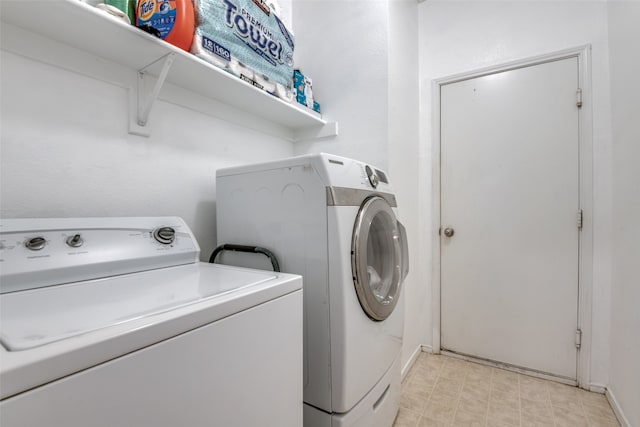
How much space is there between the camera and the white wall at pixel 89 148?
916mm

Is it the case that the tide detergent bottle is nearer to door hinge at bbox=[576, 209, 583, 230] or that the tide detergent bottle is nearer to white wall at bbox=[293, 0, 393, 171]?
white wall at bbox=[293, 0, 393, 171]

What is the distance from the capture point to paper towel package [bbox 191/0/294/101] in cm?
119

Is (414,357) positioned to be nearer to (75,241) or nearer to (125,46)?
(75,241)

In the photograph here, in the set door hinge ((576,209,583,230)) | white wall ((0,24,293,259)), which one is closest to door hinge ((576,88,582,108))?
door hinge ((576,209,583,230))

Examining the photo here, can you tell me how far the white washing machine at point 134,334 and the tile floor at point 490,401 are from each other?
1140 millimetres

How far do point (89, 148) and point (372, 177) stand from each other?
1135 mm

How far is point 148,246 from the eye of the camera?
1.00 meters

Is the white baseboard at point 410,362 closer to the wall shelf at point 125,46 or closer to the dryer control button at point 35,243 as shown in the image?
the wall shelf at point 125,46

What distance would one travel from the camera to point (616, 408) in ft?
5.08

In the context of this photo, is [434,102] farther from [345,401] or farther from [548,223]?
[345,401]

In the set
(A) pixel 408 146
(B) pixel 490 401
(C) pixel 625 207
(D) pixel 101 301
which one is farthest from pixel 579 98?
(D) pixel 101 301

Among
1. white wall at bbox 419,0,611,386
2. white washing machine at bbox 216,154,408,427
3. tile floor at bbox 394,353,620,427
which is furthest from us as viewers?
white wall at bbox 419,0,611,386

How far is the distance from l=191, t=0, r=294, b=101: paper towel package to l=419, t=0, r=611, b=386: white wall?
1.30 m

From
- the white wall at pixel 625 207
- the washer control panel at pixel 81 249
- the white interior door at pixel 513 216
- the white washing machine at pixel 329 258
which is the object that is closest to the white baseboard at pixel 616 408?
the white wall at pixel 625 207
